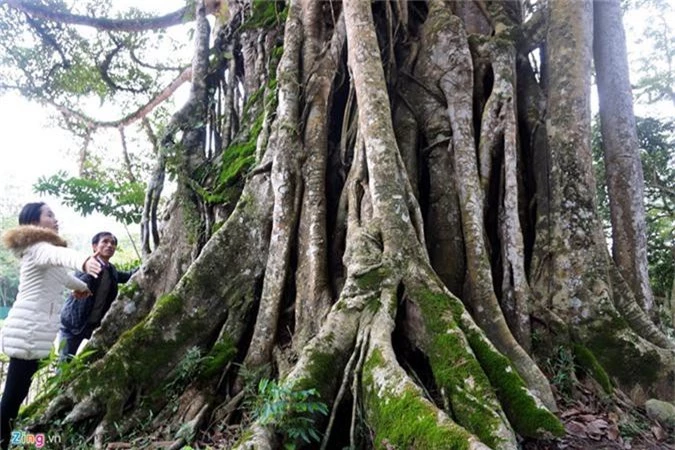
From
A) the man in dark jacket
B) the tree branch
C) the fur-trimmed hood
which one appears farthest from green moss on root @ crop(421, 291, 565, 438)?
the tree branch

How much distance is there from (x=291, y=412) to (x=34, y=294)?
1836mm

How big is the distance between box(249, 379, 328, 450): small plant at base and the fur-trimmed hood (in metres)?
1.80

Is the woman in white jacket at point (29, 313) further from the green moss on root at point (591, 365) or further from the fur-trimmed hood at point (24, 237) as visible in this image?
the green moss on root at point (591, 365)

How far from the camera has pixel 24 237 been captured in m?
2.97

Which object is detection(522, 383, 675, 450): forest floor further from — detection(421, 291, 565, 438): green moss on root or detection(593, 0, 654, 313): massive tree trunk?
detection(593, 0, 654, 313): massive tree trunk

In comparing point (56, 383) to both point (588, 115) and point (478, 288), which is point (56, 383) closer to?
point (478, 288)

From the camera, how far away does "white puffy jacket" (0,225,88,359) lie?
114 inches

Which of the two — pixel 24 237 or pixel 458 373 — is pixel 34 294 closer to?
pixel 24 237

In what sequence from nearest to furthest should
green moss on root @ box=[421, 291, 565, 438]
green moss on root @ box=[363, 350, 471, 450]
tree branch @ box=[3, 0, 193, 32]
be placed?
green moss on root @ box=[363, 350, 471, 450], green moss on root @ box=[421, 291, 565, 438], tree branch @ box=[3, 0, 193, 32]

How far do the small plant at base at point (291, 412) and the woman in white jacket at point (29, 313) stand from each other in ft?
5.09

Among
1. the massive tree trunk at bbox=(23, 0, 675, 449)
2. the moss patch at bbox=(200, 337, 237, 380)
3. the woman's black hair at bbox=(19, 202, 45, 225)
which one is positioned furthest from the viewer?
the moss patch at bbox=(200, 337, 237, 380)

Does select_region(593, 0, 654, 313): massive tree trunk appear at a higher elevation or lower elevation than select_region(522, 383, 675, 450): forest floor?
higher

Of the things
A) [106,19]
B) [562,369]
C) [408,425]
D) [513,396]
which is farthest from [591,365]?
[106,19]

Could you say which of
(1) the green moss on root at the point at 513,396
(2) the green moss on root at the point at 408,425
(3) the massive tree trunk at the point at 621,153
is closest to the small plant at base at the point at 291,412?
(2) the green moss on root at the point at 408,425
